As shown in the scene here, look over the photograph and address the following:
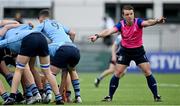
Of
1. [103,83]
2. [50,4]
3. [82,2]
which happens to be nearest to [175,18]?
[82,2]

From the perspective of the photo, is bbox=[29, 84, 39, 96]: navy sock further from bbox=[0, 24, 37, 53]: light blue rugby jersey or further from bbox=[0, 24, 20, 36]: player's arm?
bbox=[0, 24, 20, 36]: player's arm

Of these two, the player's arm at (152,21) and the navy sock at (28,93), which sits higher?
the player's arm at (152,21)

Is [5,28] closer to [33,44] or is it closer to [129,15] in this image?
[33,44]

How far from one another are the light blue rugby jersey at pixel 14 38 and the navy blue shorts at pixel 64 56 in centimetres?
83

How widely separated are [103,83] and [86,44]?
10.8 meters

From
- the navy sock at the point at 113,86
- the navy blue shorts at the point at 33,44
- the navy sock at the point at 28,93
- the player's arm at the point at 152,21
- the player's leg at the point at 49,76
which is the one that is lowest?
the navy sock at the point at 113,86

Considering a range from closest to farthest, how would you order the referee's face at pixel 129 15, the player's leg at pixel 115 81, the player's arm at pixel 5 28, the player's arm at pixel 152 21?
the player's arm at pixel 5 28
the player's arm at pixel 152 21
the referee's face at pixel 129 15
the player's leg at pixel 115 81

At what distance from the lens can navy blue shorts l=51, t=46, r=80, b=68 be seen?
15.4m

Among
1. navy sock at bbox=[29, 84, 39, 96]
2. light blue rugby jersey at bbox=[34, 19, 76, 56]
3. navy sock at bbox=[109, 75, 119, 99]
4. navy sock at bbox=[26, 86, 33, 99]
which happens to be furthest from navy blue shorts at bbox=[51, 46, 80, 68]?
navy sock at bbox=[109, 75, 119, 99]

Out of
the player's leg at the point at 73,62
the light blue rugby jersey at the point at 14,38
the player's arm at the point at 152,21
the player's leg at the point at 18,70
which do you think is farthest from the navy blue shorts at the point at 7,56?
the player's arm at the point at 152,21

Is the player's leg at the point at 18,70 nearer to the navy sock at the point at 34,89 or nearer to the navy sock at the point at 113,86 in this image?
the navy sock at the point at 34,89

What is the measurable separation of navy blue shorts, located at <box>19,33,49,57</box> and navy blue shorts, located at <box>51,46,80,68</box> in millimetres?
641

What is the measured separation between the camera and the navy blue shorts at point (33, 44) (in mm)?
14656

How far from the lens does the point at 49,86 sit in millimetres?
15625
